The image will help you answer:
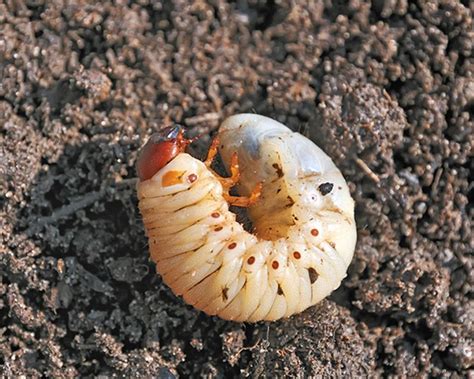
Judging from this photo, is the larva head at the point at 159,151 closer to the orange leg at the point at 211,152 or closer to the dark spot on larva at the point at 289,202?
the orange leg at the point at 211,152

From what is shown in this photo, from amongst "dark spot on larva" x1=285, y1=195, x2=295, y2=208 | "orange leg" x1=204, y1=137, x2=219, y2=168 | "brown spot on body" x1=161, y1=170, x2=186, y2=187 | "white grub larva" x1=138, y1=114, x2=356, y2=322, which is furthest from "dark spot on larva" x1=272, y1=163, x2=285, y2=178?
"brown spot on body" x1=161, y1=170, x2=186, y2=187

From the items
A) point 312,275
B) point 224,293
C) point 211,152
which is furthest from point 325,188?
point 224,293

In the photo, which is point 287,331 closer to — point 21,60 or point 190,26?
point 190,26

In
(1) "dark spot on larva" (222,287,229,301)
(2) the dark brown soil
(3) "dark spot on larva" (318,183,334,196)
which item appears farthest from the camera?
(2) the dark brown soil

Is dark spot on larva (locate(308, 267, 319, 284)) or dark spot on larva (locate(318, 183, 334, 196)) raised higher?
dark spot on larva (locate(318, 183, 334, 196))

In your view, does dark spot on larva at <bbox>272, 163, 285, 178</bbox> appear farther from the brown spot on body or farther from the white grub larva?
the brown spot on body

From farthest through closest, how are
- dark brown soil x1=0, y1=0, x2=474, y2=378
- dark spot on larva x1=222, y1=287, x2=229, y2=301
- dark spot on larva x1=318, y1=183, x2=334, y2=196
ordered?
dark brown soil x1=0, y1=0, x2=474, y2=378 < dark spot on larva x1=318, y1=183, x2=334, y2=196 < dark spot on larva x1=222, y1=287, x2=229, y2=301
